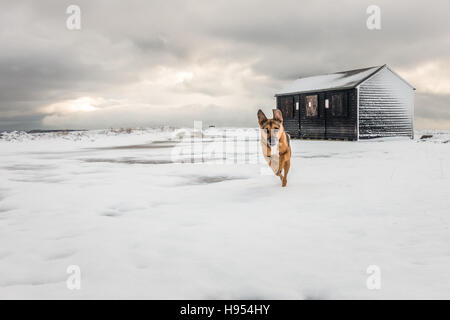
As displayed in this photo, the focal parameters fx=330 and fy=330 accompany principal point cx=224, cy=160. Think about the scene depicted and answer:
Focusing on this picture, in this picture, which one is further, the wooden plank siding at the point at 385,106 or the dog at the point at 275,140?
the wooden plank siding at the point at 385,106

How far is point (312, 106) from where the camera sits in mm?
31484

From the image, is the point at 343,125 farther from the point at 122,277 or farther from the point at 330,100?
the point at 122,277

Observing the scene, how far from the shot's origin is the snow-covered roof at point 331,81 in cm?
2845

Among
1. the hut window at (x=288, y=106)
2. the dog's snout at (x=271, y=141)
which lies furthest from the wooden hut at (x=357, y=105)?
the dog's snout at (x=271, y=141)

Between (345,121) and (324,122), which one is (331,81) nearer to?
(324,122)

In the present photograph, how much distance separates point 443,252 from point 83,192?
243 inches

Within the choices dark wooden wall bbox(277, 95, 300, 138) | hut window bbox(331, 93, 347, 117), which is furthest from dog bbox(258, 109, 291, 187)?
dark wooden wall bbox(277, 95, 300, 138)

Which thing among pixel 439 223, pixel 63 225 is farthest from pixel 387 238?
pixel 63 225

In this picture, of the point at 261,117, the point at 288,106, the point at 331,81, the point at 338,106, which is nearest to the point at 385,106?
the point at 338,106

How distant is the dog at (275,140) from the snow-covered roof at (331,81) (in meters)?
23.2

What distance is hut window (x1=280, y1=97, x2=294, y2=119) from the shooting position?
111 feet

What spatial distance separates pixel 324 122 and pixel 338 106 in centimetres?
222

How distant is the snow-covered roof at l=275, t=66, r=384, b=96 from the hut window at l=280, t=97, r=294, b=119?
2.38 ft

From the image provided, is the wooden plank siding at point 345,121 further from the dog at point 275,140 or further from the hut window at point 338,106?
the dog at point 275,140
